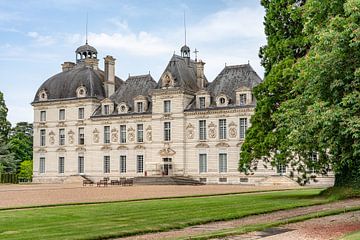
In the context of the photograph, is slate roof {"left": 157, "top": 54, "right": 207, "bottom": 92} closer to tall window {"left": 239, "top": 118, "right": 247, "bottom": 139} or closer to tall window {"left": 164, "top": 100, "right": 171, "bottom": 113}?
tall window {"left": 164, "top": 100, "right": 171, "bottom": 113}

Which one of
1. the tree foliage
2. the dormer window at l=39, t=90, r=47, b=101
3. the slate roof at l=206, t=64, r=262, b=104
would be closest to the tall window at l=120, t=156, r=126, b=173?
the slate roof at l=206, t=64, r=262, b=104

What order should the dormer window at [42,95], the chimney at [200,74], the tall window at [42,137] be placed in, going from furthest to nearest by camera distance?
the tall window at [42,137], the dormer window at [42,95], the chimney at [200,74]

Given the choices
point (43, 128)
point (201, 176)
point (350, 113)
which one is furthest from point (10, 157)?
point (350, 113)

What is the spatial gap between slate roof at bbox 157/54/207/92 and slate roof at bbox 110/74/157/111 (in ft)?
12.4

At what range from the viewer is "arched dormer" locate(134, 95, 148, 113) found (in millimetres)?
55906

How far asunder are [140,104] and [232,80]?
9554mm

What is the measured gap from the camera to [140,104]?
185ft

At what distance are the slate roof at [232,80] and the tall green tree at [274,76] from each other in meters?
24.5

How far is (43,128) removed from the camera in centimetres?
6125

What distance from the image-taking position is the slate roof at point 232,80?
169ft

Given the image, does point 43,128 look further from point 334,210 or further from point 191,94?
point 334,210

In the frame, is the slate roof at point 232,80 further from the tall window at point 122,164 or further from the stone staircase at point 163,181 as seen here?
the tall window at point 122,164

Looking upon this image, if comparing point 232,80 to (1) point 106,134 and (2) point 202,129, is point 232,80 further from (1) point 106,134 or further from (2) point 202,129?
(1) point 106,134

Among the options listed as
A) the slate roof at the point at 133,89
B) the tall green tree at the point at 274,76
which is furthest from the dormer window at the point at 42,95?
the tall green tree at the point at 274,76
